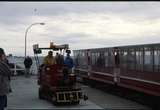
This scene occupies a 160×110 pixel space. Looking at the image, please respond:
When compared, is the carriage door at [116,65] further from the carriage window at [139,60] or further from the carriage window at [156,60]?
the carriage window at [156,60]

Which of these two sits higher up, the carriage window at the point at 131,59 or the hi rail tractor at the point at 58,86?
the carriage window at the point at 131,59

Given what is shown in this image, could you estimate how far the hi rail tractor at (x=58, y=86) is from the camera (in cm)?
1947

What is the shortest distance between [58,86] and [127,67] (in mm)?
6109

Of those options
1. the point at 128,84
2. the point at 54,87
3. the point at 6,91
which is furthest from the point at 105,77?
the point at 6,91

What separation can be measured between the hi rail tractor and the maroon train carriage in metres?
2.82

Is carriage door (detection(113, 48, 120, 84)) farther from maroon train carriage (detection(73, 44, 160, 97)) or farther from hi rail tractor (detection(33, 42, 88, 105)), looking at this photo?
hi rail tractor (detection(33, 42, 88, 105))

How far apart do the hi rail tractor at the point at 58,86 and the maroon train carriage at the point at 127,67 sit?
282 centimetres

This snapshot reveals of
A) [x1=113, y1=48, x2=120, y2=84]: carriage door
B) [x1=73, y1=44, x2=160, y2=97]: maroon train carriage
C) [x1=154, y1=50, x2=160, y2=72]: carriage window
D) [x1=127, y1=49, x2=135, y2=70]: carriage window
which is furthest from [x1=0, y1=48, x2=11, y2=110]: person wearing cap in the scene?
[x1=113, y1=48, x2=120, y2=84]: carriage door

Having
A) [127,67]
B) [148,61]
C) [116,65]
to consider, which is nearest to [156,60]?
[148,61]

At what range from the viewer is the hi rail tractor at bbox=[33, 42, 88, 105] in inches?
766

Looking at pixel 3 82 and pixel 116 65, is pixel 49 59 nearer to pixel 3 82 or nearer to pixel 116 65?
pixel 116 65

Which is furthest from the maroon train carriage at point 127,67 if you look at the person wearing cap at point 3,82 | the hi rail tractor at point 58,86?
the person wearing cap at point 3,82

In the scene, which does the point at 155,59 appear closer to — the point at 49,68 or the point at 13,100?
the point at 49,68

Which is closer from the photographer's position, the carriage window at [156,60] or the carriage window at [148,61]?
the carriage window at [156,60]
